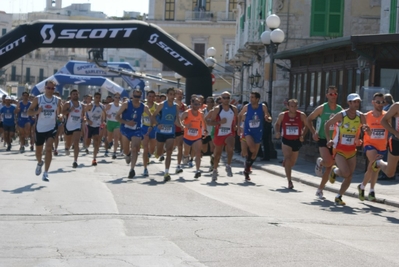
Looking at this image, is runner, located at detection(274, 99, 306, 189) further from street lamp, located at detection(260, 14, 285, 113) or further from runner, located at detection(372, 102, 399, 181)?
street lamp, located at detection(260, 14, 285, 113)

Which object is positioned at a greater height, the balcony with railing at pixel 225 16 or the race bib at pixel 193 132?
the balcony with railing at pixel 225 16

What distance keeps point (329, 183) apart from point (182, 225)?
7839 millimetres

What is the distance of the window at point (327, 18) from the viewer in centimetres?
3234

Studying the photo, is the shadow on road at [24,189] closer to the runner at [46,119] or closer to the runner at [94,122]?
the runner at [46,119]

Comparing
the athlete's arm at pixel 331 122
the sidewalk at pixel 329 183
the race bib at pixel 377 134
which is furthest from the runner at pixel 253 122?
the athlete's arm at pixel 331 122

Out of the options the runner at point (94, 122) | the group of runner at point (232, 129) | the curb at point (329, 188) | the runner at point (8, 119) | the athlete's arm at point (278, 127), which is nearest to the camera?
the group of runner at point (232, 129)

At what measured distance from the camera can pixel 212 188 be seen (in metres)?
15.8

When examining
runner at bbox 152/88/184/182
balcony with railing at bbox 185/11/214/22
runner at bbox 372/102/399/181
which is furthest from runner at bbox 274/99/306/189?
balcony with railing at bbox 185/11/214/22

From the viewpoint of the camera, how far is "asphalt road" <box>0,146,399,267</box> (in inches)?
325

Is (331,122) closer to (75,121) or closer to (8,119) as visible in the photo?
(75,121)

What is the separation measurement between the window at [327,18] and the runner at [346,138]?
62.5ft

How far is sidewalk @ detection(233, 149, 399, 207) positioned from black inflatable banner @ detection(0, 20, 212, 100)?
294 centimetres

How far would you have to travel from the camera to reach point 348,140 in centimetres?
1367

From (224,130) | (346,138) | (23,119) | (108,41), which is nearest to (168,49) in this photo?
(108,41)
